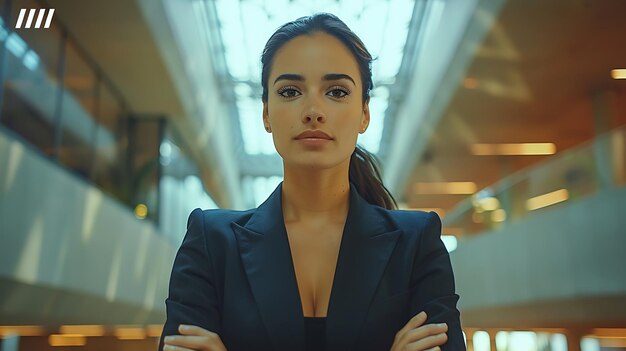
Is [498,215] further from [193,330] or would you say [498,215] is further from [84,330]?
[193,330]

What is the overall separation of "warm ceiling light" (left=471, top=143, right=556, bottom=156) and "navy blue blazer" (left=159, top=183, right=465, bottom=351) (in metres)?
18.3

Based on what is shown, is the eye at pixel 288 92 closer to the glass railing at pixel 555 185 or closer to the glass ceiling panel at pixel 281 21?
the glass railing at pixel 555 185

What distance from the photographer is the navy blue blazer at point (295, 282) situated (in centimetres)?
186

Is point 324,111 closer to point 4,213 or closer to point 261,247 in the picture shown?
point 261,247

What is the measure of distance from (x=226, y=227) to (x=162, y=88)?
45.7 feet

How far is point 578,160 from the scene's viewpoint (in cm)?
1217

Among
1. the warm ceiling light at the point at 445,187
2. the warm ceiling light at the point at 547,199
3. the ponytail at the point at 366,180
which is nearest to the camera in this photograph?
the ponytail at the point at 366,180

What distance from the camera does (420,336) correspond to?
5.90 ft

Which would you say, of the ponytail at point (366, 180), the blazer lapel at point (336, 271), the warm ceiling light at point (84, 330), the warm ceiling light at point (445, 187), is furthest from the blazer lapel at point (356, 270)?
the warm ceiling light at point (445, 187)

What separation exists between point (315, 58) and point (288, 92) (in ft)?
0.37

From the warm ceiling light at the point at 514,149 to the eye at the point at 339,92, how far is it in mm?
18424

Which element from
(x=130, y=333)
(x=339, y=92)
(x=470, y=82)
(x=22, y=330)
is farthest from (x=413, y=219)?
(x=470, y=82)

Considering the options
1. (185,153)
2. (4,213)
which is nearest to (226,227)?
(4,213)

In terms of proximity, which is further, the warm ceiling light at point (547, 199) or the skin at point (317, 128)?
the warm ceiling light at point (547, 199)
